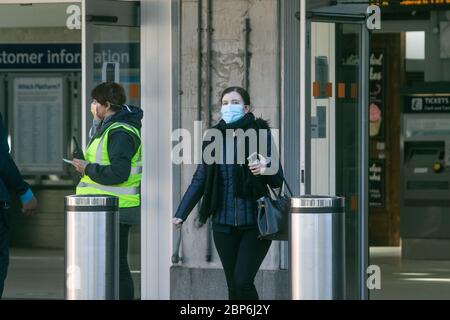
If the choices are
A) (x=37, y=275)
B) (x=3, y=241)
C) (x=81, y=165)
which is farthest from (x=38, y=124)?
(x=81, y=165)

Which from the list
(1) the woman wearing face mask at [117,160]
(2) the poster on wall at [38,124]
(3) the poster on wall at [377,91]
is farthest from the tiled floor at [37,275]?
(3) the poster on wall at [377,91]

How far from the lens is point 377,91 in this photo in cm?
1578

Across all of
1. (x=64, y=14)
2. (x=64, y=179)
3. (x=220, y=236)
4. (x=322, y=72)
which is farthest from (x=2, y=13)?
(x=220, y=236)

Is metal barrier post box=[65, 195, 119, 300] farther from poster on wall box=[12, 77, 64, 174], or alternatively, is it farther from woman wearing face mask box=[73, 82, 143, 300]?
poster on wall box=[12, 77, 64, 174]

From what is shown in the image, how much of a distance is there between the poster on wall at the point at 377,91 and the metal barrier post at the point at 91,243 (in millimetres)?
8006

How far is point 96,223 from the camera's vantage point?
8.14 m

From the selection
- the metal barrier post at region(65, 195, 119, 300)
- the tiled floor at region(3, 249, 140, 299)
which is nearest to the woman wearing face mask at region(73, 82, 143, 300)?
the metal barrier post at region(65, 195, 119, 300)

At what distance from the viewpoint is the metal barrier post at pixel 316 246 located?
791 centimetres

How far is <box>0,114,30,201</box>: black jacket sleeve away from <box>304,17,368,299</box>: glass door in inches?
95.8

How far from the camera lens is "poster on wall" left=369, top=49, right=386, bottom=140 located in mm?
15750

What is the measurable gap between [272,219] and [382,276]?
5.33 m

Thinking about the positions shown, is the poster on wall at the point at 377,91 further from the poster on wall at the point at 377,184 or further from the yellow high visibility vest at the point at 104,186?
the yellow high visibility vest at the point at 104,186

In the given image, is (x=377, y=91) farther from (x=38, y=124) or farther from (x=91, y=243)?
(x=91, y=243)
